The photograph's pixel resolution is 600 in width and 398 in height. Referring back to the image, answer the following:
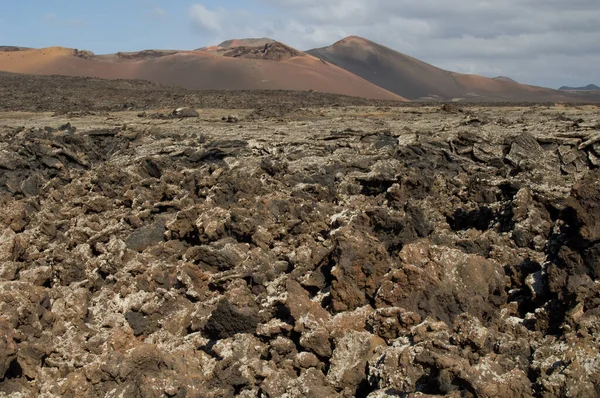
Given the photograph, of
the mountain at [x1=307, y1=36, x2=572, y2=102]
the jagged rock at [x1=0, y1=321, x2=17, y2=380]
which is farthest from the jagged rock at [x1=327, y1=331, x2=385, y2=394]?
the mountain at [x1=307, y1=36, x2=572, y2=102]

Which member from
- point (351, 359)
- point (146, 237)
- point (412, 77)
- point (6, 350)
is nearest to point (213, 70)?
point (412, 77)

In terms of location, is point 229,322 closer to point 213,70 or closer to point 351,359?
point 351,359

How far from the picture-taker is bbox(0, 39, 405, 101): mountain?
40.4 m

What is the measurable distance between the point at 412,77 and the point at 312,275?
52871mm

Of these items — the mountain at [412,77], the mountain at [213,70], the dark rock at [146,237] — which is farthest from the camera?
the mountain at [412,77]

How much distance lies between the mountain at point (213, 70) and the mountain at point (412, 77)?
26.1 ft

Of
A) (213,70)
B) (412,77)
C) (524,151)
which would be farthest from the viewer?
(412,77)

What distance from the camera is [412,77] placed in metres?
56.4

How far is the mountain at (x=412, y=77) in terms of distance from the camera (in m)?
50.8

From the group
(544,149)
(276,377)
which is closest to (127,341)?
(276,377)

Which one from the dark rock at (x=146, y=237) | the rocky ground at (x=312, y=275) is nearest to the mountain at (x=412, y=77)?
the rocky ground at (x=312, y=275)

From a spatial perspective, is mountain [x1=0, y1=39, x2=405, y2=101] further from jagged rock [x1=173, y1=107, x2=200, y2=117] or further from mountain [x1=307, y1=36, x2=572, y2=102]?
jagged rock [x1=173, y1=107, x2=200, y2=117]

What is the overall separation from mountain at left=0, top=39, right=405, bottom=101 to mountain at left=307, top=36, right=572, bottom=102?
26.1 ft

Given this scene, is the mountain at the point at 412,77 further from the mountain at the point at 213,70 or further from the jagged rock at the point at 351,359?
the jagged rock at the point at 351,359
